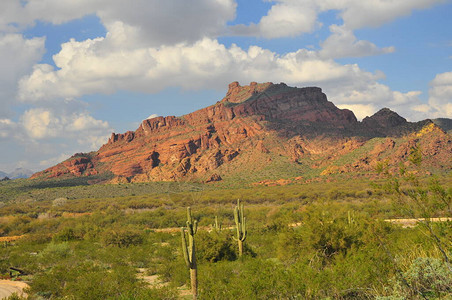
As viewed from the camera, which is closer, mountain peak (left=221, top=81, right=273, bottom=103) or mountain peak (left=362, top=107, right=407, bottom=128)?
mountain peak (left=362, top=107, right=407, bottom=128)

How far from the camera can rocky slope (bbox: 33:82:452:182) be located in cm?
8419

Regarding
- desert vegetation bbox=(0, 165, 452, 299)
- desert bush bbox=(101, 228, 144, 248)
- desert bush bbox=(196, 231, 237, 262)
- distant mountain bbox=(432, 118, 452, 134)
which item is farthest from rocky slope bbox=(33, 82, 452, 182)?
desert bush bbox=(196, 231, 237, 262)

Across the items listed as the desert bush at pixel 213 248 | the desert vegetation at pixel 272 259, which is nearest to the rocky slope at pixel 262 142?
the desert vegetation at pixel 272 259

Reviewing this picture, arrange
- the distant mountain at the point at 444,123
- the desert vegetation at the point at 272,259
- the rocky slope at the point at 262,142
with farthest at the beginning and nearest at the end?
the distant mountain at the point at 444,123 → the rocky slope at the point at 262,142 → the desert vegetation at the point at 272,259

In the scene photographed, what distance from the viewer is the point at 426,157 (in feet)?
237

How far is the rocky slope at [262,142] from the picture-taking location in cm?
8419

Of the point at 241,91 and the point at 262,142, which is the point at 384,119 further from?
the point at 241,91

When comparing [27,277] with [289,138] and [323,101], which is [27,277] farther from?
[323,101]

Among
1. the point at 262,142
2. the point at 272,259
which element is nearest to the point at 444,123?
the point at 262,142

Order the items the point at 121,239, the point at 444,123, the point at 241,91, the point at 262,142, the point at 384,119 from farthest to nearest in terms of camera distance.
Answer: the point at 241,91 < the point at 444,123 < the point at 384,119 < the point at 262,142 < the point at 121,239

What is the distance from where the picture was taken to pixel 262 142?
106 m

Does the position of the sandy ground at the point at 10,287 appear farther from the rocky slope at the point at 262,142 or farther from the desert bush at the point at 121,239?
the rocky slope at the point at 262,142

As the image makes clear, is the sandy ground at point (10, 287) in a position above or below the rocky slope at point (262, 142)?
below

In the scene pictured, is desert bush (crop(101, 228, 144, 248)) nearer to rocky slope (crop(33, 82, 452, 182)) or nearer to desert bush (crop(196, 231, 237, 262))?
desert bush (crop(196, 231, 237, 262))
